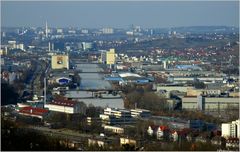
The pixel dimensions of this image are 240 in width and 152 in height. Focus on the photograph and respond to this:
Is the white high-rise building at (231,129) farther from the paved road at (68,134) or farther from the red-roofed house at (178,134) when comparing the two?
the paved road at (68,134)

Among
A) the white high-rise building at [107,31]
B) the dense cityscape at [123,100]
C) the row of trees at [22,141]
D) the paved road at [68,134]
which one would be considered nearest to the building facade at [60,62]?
the dense cityscape at [123,100]

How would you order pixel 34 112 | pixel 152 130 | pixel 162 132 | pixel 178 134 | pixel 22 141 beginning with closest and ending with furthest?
pixel 22 141 < pixel 178 134 < pixel 162 132 < pixel 152 130 < pixel 34 112

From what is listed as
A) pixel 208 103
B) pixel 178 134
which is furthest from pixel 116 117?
pixel 208 103

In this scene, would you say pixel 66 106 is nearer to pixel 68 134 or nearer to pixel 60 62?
pixel 68 134

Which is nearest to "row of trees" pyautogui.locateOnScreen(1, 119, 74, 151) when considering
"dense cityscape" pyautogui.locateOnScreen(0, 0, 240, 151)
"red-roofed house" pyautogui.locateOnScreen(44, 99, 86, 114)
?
"dense cityscape" pyautogui.locateOnScreen(0, 0, 240, 151)

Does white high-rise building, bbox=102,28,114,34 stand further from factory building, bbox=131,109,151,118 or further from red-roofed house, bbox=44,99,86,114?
factory building, bbox=131,109,151,118

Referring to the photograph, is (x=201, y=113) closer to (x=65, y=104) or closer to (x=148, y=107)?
(x=148, y=107)
